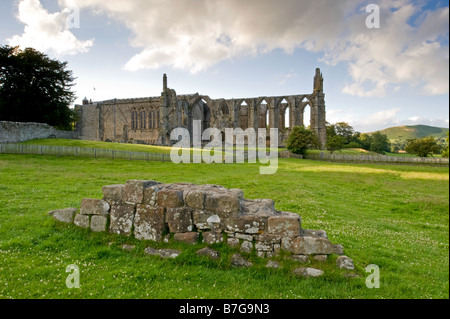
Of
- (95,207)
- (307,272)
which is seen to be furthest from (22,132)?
(307,272)

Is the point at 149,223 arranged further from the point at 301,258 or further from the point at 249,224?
the point at 301,258

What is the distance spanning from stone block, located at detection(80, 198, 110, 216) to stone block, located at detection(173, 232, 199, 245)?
2.11 meters

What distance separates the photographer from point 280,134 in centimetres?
6228

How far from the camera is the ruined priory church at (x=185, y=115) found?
59781mm

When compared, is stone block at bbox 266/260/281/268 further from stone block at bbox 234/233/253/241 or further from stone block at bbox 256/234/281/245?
stone block at bbox 234/233/253/241

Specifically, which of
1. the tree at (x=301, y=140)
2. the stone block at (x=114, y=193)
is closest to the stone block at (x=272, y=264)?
the stone block at (x=114, y=193)

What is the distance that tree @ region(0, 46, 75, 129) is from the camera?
35125 millimetres

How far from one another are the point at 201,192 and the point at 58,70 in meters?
43.0

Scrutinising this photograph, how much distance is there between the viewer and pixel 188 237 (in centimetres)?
587

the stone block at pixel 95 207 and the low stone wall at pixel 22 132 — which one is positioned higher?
the low stone wall at pixel 22 132

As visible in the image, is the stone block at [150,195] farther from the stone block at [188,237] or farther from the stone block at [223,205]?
the stone block at [223,205]

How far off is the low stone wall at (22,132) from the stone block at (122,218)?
102 ft
